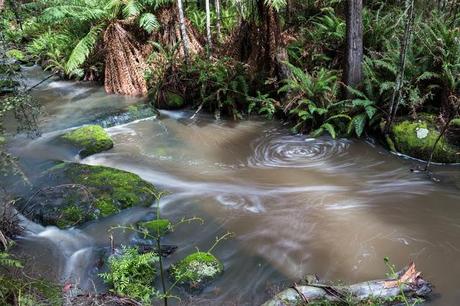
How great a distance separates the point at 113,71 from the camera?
11961 millimetres

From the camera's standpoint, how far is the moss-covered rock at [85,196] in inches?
228

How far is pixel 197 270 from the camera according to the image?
4629 millimetres

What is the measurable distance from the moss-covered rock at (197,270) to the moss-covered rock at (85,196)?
165 centimetres

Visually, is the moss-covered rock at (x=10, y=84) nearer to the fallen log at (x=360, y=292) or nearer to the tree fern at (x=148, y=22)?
the tree fern at (x=148, y=22)

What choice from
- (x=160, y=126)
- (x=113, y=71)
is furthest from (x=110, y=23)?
(x=160, y=126)

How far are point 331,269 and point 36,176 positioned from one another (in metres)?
4.98

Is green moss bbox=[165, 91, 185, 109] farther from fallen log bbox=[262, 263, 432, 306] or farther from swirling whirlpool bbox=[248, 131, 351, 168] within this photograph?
fallen log bbox=[262, 263, 432, 306]

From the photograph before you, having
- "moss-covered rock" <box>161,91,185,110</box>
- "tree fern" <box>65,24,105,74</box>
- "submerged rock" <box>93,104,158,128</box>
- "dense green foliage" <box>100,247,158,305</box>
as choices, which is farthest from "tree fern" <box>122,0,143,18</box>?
"dense green foliage" <box>100,247,158,305</box>

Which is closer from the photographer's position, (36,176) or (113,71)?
(36,176)

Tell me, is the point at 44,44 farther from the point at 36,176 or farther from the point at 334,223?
the point at 334,223

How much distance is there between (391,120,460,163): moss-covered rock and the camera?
7.08 meters

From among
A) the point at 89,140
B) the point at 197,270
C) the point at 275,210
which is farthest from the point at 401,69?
the point at 89,140

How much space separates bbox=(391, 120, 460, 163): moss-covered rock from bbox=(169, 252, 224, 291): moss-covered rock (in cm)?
430

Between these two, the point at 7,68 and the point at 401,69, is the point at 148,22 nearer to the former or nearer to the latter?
the point at 7,68
